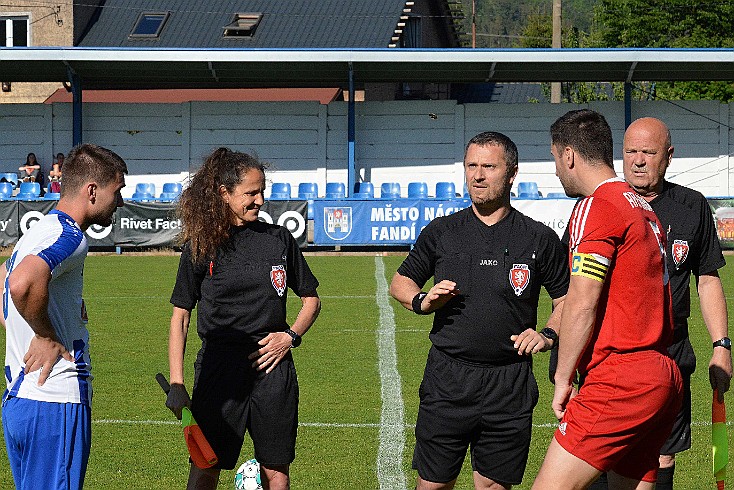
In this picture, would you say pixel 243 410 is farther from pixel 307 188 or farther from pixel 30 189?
pixel 307 188

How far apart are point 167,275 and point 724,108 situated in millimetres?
17043

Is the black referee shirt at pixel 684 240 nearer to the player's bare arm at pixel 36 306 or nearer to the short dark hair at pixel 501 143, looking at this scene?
the short dark hair at pixel 501 143

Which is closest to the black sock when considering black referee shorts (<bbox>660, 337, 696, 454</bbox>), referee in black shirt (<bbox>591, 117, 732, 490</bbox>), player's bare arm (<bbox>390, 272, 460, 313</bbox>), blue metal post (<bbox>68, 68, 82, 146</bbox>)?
referee in black shirt (<bbox>591, 117, 732, 490</bbox>)

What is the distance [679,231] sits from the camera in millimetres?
5535

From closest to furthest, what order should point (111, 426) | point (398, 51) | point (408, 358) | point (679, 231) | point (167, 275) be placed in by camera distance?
point (679, 231) → point (111, 426) → point (408, 358) → point (167, 275) → point (398, 51)

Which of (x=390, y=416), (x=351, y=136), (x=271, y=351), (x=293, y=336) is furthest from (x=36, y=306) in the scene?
(x=351, y=136)

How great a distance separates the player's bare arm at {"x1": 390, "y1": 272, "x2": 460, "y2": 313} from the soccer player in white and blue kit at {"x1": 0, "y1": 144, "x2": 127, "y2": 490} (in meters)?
1.52

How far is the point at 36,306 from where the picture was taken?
13.2 ft

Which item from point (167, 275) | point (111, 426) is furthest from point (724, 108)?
point (111, 426)

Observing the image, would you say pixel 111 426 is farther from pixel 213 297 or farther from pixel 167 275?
pixel 167 275

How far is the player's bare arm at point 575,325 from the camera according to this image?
4.25 m

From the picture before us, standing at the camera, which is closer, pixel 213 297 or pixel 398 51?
pixel 213 297

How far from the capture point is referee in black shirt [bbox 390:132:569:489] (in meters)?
4.92

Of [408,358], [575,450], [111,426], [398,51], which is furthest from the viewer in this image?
[398,51]
